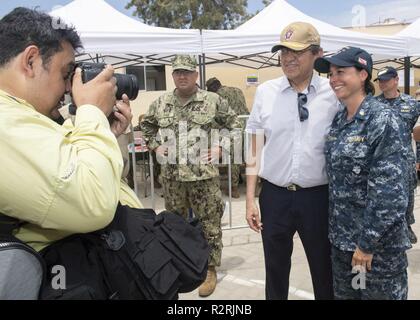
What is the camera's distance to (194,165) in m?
3.41

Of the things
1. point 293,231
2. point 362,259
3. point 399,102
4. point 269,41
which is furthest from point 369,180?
point 269,41

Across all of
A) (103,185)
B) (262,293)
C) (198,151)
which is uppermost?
(103,185)

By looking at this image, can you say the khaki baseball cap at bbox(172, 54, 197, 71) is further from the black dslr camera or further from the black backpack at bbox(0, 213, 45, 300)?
the black backpack at bbox(0, 213, 45, 300)

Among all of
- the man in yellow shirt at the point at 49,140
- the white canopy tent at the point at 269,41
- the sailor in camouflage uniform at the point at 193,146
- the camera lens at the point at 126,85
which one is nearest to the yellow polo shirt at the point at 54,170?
the man in yellow shirt at the point at 49,140

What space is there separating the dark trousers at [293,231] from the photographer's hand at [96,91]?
150 cm

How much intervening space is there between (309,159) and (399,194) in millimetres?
575

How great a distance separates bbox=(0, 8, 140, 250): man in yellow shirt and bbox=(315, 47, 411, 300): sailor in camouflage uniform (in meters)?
1.29

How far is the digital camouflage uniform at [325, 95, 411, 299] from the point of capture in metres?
1.87

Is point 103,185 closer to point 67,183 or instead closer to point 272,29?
point 67,183

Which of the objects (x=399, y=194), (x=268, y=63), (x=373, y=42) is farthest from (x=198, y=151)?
(x=268, y=63)

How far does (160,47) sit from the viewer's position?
5043 mm

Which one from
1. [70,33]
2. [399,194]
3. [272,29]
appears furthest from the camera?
[272,29]

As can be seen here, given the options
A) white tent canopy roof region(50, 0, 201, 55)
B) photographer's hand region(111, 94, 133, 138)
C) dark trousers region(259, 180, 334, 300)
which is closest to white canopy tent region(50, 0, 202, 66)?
white tent canopy roof region(50, 0, 201, 55)

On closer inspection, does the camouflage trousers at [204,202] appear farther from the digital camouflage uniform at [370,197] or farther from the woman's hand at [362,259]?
the woman's hand at [362,259]
